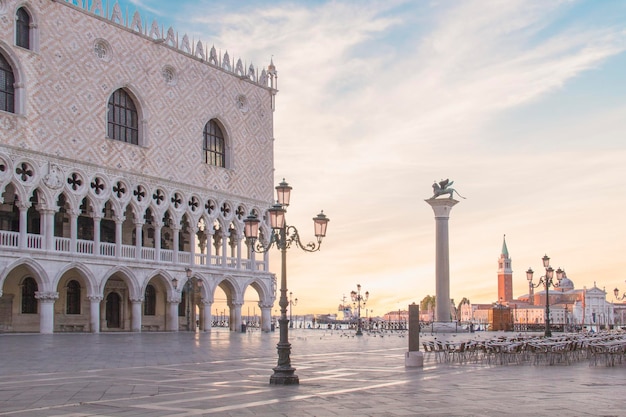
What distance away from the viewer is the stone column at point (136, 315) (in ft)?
105

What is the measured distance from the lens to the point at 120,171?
103 feet

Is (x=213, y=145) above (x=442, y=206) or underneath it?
above

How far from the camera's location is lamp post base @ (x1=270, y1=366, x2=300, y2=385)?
1114 centimetres

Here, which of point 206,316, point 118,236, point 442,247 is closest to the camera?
point 118,236

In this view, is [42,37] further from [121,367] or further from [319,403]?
[319,403]

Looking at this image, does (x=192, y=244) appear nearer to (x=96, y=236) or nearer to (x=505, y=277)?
(x=96, y=236)

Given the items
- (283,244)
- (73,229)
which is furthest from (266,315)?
(283,244)

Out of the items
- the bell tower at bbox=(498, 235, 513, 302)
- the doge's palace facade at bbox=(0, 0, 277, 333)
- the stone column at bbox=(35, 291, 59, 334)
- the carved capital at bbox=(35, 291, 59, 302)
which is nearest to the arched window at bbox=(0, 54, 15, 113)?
the doge's palace facade at bbox=(0, 0, 277, 333)

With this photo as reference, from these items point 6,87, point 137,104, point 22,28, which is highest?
point 22,28

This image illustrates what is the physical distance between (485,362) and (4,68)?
19.6 metres

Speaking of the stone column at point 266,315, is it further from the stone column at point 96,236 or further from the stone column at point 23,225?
the stone column at point 23,225

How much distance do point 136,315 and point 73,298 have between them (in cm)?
253

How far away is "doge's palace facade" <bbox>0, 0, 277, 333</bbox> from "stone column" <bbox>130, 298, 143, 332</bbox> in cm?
4

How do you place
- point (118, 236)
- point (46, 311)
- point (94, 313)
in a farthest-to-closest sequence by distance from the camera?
point (118, 236)
point (94, 313)
point (46, 311)
